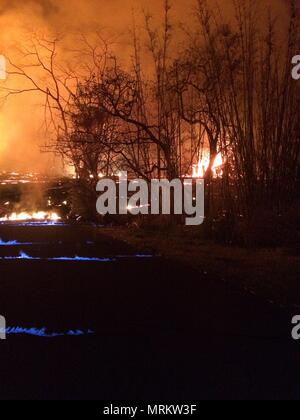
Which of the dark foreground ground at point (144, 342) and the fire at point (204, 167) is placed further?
the fire at point (204, 167)

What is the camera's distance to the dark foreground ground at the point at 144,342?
5.11m

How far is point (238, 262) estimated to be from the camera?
1410cm

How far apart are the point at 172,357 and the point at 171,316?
1.88 m

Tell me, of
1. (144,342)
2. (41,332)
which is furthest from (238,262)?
(144,342)

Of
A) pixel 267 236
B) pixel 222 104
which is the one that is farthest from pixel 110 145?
pixel 267 236

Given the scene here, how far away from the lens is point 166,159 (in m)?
24.8

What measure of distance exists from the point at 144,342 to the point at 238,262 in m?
7.87

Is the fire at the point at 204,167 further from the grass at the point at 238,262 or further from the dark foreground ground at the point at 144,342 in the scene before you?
the dark foreground ground at the point at 144,342

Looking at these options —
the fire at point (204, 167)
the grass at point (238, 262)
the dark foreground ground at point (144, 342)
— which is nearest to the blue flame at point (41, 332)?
the dark foreground ground at point (144, 342)

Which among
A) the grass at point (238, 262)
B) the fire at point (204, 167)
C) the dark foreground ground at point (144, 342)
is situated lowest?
the dark foreground ground at point (144, 342)

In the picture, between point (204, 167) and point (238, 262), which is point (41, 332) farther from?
point (204, 167)

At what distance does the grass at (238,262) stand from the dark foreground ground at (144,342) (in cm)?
64

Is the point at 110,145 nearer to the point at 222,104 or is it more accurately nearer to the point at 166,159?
the point at 166,159
